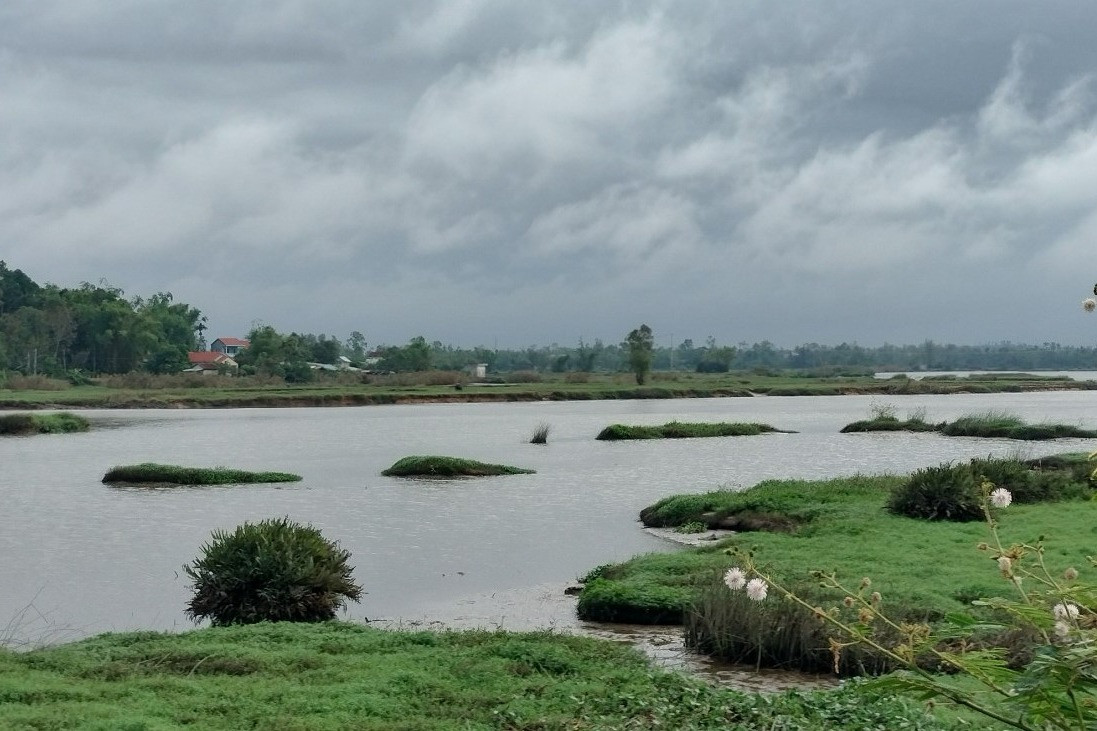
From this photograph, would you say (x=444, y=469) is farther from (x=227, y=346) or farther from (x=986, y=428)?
(x=227, y=346)

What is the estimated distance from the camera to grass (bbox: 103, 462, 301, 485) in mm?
34906

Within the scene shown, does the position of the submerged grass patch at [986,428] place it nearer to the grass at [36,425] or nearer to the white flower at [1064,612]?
the grass at [36,425]

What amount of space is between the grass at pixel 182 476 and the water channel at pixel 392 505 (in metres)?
1.19

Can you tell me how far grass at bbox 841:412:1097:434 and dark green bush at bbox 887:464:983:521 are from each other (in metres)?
34.8

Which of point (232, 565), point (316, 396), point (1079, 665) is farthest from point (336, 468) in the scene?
point (316, 396)

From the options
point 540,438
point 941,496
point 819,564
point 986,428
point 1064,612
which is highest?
point 1064,612

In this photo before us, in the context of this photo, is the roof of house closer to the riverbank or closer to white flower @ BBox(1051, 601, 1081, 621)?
the riverbank

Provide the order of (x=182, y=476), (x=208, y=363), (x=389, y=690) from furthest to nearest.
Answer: (x=208, y=363), (x=182, y=476), (x=389, y=690)

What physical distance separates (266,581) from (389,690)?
5032 millimetres

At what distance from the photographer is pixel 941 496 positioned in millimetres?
19484

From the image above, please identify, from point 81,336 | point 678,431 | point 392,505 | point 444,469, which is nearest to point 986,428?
point 678,431

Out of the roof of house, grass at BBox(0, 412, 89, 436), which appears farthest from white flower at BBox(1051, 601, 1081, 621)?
the roof of house

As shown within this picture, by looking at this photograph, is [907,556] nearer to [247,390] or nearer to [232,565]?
[232,565]

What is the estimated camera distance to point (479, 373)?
531 feet
